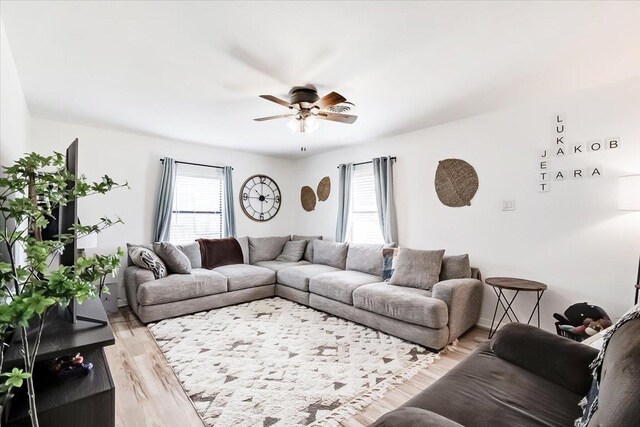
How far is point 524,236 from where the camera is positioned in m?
3.09

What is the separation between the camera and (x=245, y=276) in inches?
163

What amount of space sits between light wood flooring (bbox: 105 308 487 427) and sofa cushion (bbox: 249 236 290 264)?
2.18m

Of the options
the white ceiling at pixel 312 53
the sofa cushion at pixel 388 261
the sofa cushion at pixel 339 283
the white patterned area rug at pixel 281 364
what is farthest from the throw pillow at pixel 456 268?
the white ceiling at pixel 312 53

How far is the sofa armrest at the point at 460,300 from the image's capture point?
2.83m

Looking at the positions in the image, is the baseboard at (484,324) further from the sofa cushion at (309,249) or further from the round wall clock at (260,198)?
the round wall clock at (260,198)

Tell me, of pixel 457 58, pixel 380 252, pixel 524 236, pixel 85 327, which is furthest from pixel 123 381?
pixel 524 236

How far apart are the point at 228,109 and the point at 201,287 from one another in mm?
2155

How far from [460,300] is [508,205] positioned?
118 cm

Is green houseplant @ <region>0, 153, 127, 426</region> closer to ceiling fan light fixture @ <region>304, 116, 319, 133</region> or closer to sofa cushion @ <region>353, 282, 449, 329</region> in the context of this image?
ceiling fan light fixture @ <region>304, 116, 319, 133</region>

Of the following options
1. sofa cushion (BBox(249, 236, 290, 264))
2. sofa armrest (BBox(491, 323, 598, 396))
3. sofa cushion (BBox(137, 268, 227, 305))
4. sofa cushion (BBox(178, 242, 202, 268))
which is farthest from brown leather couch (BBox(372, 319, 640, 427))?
sofa cushion (BBox(249, 236, 290, 264))

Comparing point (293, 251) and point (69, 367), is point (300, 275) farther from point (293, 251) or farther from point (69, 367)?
point (69, 367)

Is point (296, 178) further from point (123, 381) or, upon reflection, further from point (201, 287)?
point (123, 381)

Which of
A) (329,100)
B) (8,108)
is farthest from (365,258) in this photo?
(8,108)

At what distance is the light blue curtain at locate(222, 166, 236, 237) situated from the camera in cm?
503
